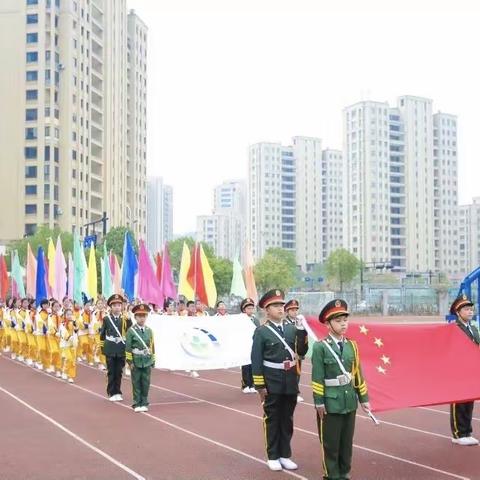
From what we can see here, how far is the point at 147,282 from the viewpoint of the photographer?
21250 millimetres

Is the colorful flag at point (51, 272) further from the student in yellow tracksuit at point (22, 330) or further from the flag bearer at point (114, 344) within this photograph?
the flag bearer at point (114, 344)

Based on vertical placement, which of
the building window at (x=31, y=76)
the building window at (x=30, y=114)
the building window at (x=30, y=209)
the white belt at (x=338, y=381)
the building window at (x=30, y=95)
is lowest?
the white belt at (x=338, y=381)

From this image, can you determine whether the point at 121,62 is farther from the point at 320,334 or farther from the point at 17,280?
the point at 320,334

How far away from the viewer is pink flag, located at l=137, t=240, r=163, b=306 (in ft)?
69.2

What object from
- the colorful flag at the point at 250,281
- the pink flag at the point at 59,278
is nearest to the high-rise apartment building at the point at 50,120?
the pink flag at the point at 59,278

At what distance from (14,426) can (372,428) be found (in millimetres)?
5290

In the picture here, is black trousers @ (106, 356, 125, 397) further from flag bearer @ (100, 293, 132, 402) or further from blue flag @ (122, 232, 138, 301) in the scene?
blue flag @ (122, 232, 138, 301)

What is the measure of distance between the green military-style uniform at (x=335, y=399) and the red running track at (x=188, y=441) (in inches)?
27.0

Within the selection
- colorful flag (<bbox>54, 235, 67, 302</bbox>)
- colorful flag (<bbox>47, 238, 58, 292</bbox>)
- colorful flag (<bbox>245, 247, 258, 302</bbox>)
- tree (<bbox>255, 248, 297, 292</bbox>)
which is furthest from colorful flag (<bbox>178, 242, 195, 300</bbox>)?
tree (<bbox>255, 248, 297, 292</bbox>)

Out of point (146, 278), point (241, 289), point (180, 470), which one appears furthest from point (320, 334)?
point (146, 278)

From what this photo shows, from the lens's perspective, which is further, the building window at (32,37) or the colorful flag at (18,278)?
the building window at (32,37)

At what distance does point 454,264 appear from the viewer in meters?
134

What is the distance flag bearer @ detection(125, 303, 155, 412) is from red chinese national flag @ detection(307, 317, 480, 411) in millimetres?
4624

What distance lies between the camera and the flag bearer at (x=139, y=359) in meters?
12.5
